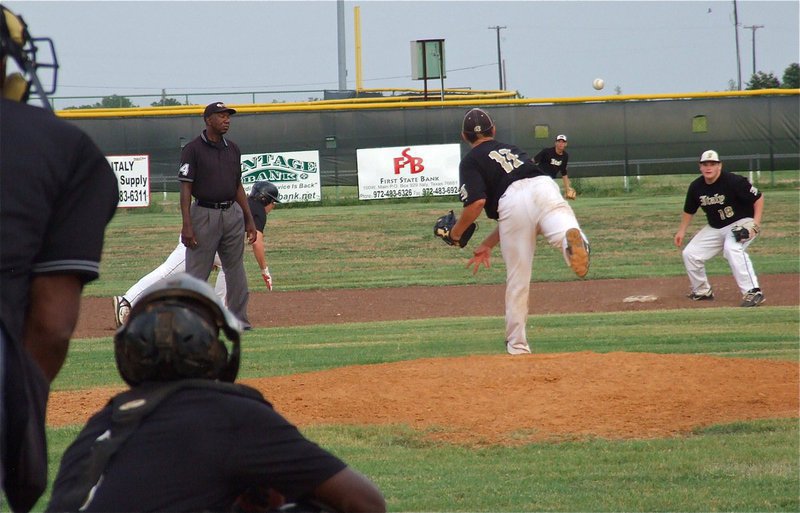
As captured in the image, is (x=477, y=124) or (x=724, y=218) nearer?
(x=477, y=124)

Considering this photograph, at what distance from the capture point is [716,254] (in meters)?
15.0

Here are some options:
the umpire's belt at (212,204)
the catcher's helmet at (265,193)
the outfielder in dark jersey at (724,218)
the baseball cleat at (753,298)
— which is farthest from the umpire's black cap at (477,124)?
the baseball cleat at (753,298)

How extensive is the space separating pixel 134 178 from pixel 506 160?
71.1 feet

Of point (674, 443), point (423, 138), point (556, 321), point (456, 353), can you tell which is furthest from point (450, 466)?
point (423, 138)

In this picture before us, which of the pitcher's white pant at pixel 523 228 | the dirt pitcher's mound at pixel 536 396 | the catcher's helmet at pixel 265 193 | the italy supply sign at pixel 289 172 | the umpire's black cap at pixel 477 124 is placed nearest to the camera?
the dirt pitcher's mound at pixel 536 396

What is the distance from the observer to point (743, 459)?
6281 mm

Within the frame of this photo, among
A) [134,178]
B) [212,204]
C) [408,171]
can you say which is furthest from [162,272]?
[134,178]

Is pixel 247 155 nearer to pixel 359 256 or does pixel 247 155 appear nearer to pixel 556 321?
pixel 359 256

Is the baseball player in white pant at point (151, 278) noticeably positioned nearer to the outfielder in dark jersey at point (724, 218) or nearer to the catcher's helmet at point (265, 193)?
the catcher's helmet at point (265, 193)

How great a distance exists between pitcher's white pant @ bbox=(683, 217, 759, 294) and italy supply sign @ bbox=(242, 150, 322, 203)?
15149 mm

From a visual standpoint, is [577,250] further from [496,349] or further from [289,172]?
[289,172]

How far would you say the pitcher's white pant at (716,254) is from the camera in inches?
567

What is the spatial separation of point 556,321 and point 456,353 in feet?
9.68

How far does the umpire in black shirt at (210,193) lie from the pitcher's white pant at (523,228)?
353cm
